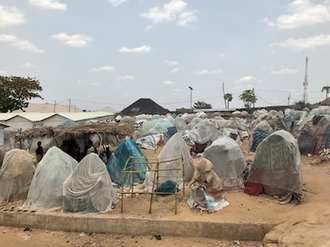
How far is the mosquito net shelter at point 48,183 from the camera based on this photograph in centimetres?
875

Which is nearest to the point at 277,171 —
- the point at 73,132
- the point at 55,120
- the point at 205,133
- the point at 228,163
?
the point at 228,163

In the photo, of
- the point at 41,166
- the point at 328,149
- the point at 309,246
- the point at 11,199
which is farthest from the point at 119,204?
the point at 328,149

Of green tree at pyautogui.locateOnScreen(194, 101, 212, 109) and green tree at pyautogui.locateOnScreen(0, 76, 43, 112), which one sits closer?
green tree at pyautogui.locateOnScreen(0, 76, 43, 112)

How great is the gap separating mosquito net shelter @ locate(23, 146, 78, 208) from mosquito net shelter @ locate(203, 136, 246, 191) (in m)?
4.17

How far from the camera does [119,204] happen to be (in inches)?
343

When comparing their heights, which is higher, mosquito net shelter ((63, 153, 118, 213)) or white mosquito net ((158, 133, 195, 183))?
white mosquito net ((158, 133, 195, 183))

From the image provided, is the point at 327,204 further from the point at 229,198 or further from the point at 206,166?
the point at 206,166

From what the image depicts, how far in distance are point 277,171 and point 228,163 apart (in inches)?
52.8

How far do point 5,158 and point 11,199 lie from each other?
1.20 metres

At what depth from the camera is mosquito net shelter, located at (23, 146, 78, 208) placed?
875cm

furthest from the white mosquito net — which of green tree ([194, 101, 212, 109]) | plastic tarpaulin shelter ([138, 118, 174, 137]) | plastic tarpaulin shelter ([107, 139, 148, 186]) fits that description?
green tree ([194, 101, 212, 109])

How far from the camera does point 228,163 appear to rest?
9.22 metres

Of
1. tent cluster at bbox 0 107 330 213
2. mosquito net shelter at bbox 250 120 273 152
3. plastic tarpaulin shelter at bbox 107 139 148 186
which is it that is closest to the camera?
tent cluster at bbox 0 107 330 213

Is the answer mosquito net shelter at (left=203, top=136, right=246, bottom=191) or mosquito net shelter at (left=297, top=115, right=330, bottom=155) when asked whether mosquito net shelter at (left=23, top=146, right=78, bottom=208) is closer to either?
mosquito net shelter at (left=203, top=136, right=246, bottom=191)
